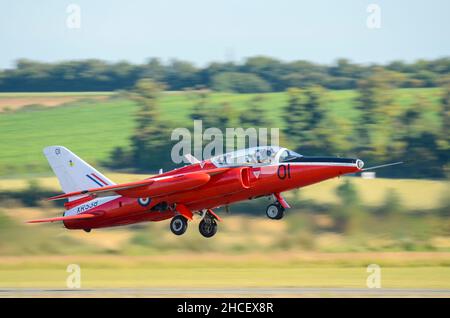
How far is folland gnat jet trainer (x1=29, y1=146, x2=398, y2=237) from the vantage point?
94.5 feet

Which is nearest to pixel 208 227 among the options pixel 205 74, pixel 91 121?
pixel 91 121

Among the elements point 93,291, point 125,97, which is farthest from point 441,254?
point 125,97

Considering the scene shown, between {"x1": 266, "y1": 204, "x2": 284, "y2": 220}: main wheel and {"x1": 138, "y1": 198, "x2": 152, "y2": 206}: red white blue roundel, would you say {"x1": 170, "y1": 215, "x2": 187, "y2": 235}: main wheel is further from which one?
{"x1": 266, "y1": 204, "x2": 284, "y2": 220}: main wheel

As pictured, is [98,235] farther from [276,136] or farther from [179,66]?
[179,66]

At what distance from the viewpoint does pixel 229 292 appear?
97.3ft

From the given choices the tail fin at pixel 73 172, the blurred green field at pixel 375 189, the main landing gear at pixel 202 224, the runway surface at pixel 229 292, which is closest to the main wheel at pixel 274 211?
the main landing gear at pixel 202 224

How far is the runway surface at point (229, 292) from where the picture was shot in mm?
28734

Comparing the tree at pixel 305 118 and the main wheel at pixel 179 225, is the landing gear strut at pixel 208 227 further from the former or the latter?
the tree at pixel 305 118

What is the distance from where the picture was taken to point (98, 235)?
1588 inches

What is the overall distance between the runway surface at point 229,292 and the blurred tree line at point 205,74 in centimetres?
5035

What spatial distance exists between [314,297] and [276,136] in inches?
1327

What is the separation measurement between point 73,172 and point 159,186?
4.35 meters

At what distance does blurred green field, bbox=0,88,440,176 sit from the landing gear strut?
28090 mm

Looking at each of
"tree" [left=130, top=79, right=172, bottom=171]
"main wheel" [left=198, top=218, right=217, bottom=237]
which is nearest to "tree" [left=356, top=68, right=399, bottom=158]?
"tree" [left=130, top=79, right=172, bottom=171]
